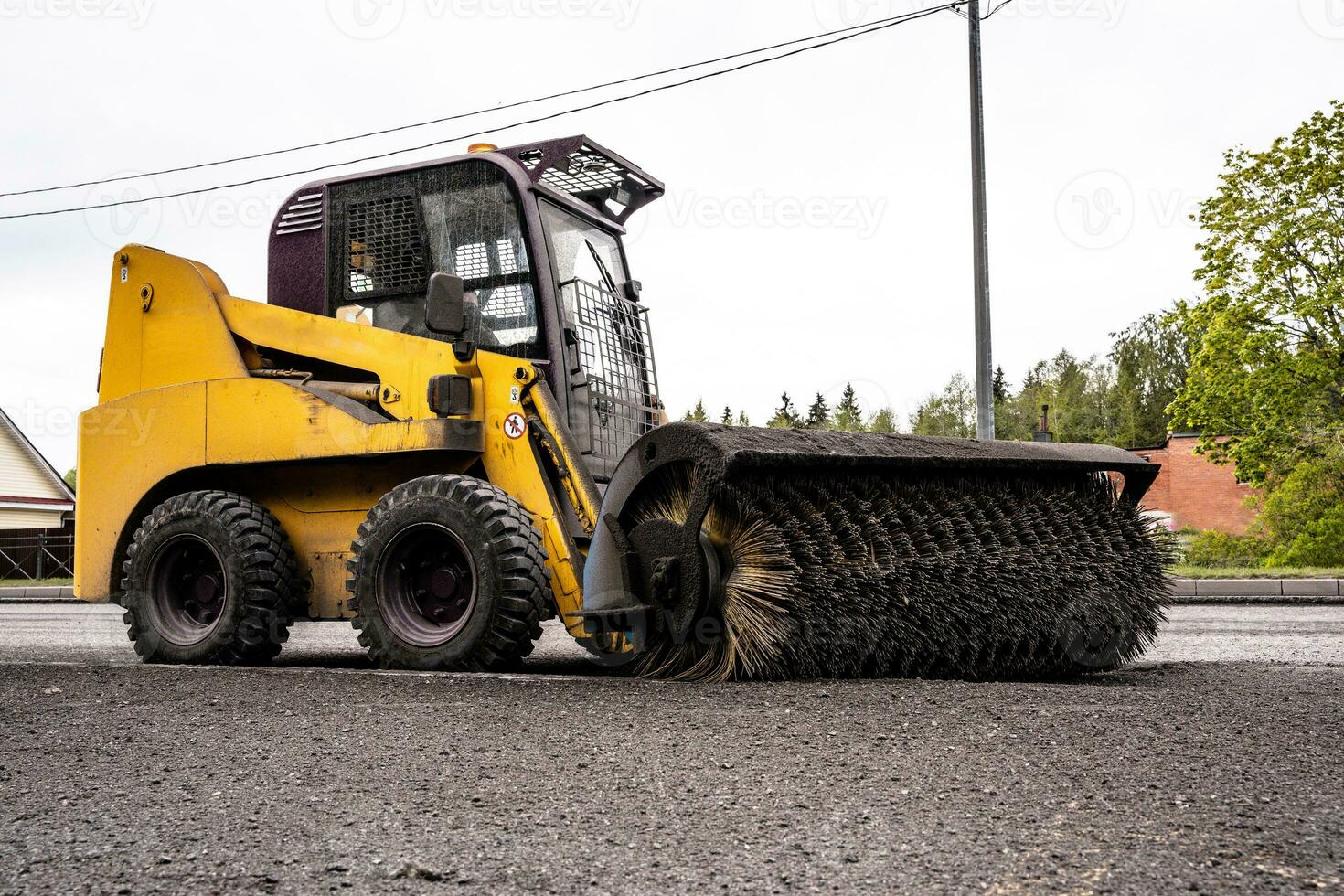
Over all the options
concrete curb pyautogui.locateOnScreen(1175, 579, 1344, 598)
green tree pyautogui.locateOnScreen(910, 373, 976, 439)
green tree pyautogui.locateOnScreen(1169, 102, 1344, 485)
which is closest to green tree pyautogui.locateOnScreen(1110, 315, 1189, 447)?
green tree pyautogui.locateOnScreen(910, 373, 976, 439)

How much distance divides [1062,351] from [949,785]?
77251mm

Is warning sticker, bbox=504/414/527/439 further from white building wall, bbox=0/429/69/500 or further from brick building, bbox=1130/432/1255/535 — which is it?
brick building, bbox=1130/432/1255/535

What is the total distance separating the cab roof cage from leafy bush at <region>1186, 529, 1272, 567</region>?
17.4m

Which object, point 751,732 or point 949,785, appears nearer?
point 949,785

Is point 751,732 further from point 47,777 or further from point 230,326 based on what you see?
point 230,326

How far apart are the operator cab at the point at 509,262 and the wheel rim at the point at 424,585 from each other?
968 millimetres

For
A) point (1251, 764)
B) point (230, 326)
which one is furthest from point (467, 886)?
point (230, 326)

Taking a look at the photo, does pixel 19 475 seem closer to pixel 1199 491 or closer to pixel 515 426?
pixel 515 426

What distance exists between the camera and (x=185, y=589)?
6.80 meters

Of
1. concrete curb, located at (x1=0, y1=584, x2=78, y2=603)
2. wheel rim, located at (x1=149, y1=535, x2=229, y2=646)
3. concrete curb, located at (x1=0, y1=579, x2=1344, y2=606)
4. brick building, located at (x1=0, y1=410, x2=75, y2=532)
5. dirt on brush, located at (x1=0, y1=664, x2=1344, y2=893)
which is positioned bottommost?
concrete curb, located at (x1=0, y1=584, x2=78, y2=603)

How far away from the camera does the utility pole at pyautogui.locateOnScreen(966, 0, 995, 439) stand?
12586 mm

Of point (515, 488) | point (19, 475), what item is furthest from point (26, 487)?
point (515, 488)

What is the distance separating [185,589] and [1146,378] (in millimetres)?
65898

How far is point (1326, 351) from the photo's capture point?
24453 mm
